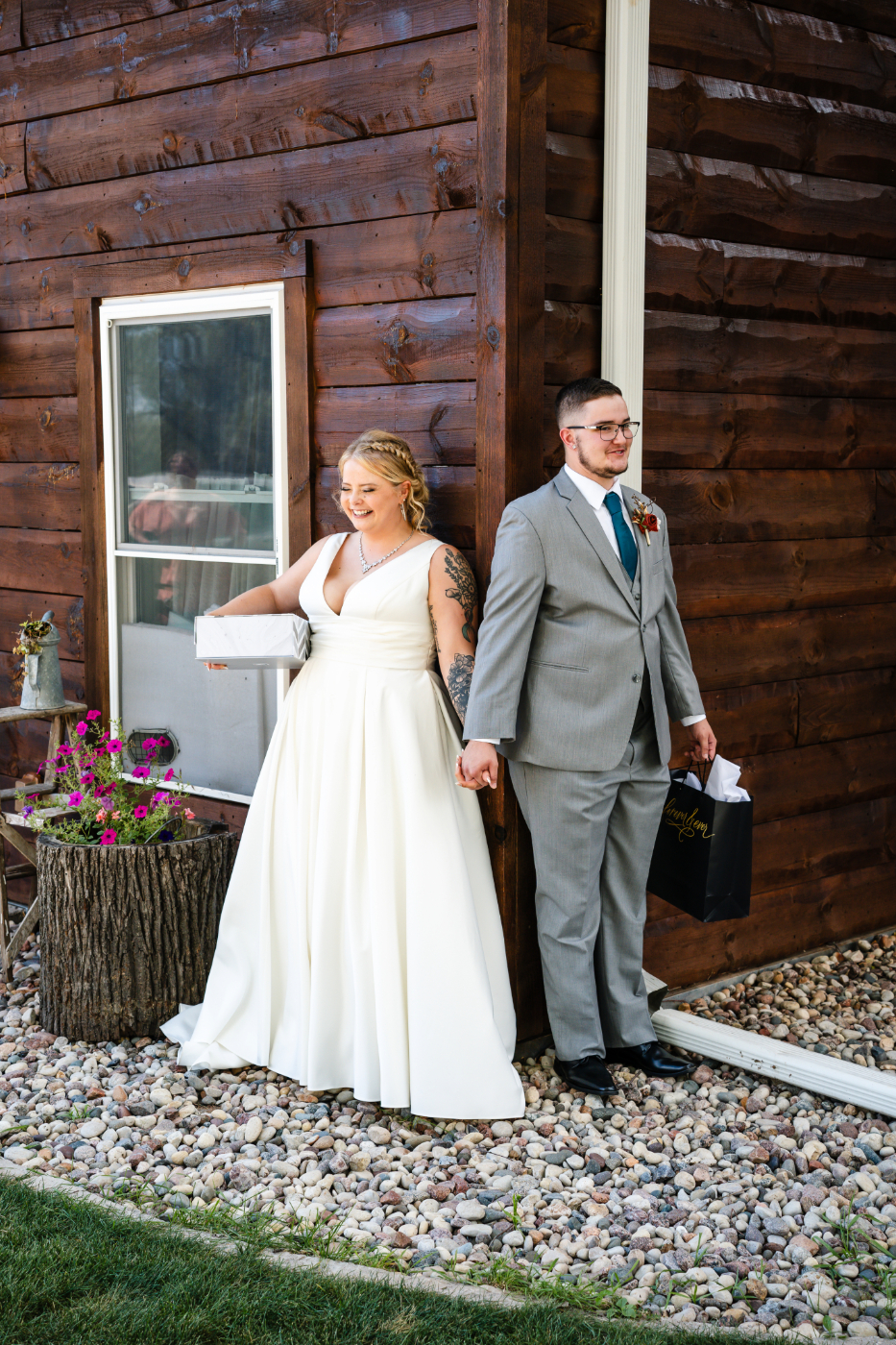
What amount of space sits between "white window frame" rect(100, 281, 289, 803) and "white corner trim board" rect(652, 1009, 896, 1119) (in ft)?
5.47

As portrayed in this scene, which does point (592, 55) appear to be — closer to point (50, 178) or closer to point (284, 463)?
point (284, 463)

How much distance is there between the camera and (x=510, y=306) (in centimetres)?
362

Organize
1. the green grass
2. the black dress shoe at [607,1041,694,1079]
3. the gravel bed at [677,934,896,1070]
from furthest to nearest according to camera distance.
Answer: the gravel bed at [677,934,896,1070], the black dress shoe at [607,1041,694,1079], the green grass

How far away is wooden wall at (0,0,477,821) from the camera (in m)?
3.83

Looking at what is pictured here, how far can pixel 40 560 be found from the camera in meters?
5.27

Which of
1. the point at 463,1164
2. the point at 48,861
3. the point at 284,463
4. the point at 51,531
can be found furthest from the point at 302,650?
the point at 51,531

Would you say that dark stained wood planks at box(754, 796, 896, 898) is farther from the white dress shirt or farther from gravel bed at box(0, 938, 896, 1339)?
the white dress shirt

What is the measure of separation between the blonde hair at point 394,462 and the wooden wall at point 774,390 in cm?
39

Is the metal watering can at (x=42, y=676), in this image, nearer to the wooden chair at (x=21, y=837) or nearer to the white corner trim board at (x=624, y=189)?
the wooden chair at (x=21, y=837)

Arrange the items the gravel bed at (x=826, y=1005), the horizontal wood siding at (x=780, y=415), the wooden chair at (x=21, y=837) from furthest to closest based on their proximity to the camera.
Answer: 1. the wooden chair at (x=21, y=837)
2. the gravel bed at (x=826, y=1005)
3. the horizontal wood siding at (x=780, y=415)

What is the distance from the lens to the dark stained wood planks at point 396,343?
3.80 metres

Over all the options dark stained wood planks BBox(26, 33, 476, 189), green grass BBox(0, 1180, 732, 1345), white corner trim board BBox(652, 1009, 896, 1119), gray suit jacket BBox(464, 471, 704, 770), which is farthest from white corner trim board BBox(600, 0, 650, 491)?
green grass BBox(0, 1180, 732, 1345)

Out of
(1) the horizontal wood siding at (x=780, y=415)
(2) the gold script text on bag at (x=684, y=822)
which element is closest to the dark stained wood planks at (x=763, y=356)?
(1) the horizontal wood siding at (x=780, y=415)

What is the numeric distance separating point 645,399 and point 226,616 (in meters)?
1.46
